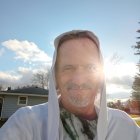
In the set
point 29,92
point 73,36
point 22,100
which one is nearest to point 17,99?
point 22,100

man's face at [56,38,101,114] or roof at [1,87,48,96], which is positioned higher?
roof at [1,87,48,96]

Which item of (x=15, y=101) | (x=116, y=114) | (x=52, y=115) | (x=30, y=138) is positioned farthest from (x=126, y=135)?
(x=15, y=101)

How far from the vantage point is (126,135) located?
118 inches

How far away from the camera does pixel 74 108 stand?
3059 mm

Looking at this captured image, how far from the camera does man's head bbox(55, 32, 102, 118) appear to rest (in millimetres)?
2947

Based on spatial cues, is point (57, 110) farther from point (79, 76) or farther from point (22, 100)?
point (22, 100)

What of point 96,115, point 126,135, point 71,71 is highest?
point 71,71

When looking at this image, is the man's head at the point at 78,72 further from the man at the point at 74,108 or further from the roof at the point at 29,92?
the roof at the point at 29,92

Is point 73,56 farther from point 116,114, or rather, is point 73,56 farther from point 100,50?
point 116,114

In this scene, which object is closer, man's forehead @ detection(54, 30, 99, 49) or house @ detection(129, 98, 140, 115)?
man's forehead @ detection(54, 30, 99, 49)

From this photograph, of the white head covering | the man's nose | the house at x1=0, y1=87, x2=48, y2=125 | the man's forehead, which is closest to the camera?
the white head covering

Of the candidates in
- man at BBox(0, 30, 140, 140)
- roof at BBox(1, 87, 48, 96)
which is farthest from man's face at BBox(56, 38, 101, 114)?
roof at BBox(1, 87, 48, 96)

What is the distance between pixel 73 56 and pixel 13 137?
106 centimetres

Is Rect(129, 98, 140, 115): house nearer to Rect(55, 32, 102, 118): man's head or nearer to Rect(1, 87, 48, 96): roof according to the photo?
Rect(1, 87, 48, 96): roof
